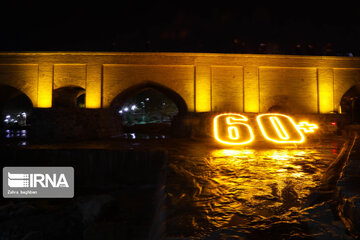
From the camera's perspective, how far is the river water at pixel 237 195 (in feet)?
9.00

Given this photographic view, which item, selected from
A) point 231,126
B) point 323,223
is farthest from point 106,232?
point 231,126

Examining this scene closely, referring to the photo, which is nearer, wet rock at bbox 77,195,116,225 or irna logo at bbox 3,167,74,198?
irna logo at bbox 3,167,74,198

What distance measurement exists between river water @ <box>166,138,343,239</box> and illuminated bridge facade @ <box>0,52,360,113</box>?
10.7 m

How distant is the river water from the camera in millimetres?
2742

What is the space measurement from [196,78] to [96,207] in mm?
12683

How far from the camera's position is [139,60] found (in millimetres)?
16375

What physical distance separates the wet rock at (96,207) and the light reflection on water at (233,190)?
1.75 meters

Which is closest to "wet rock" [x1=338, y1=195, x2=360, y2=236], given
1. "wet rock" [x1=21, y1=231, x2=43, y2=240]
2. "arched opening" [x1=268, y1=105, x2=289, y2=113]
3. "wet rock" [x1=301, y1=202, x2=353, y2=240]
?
"wet rock" [x1=301, y1=202, x2=353, y2=240]

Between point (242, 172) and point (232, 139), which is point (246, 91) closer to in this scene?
point (232, 139)

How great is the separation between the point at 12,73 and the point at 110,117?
26.7 ft

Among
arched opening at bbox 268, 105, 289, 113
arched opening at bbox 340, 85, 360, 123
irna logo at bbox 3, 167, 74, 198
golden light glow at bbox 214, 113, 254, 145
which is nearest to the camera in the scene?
irna logo at bbox 3, 167, 74, 198

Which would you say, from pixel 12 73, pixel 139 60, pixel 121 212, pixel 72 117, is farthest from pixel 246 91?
pixel 12 73

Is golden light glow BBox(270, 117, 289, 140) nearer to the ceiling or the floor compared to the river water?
nearer to the ceiling

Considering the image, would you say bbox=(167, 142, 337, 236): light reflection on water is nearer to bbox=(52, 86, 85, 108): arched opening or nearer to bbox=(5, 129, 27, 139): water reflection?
bbox=(52, 86, 85, 108): arched opening
